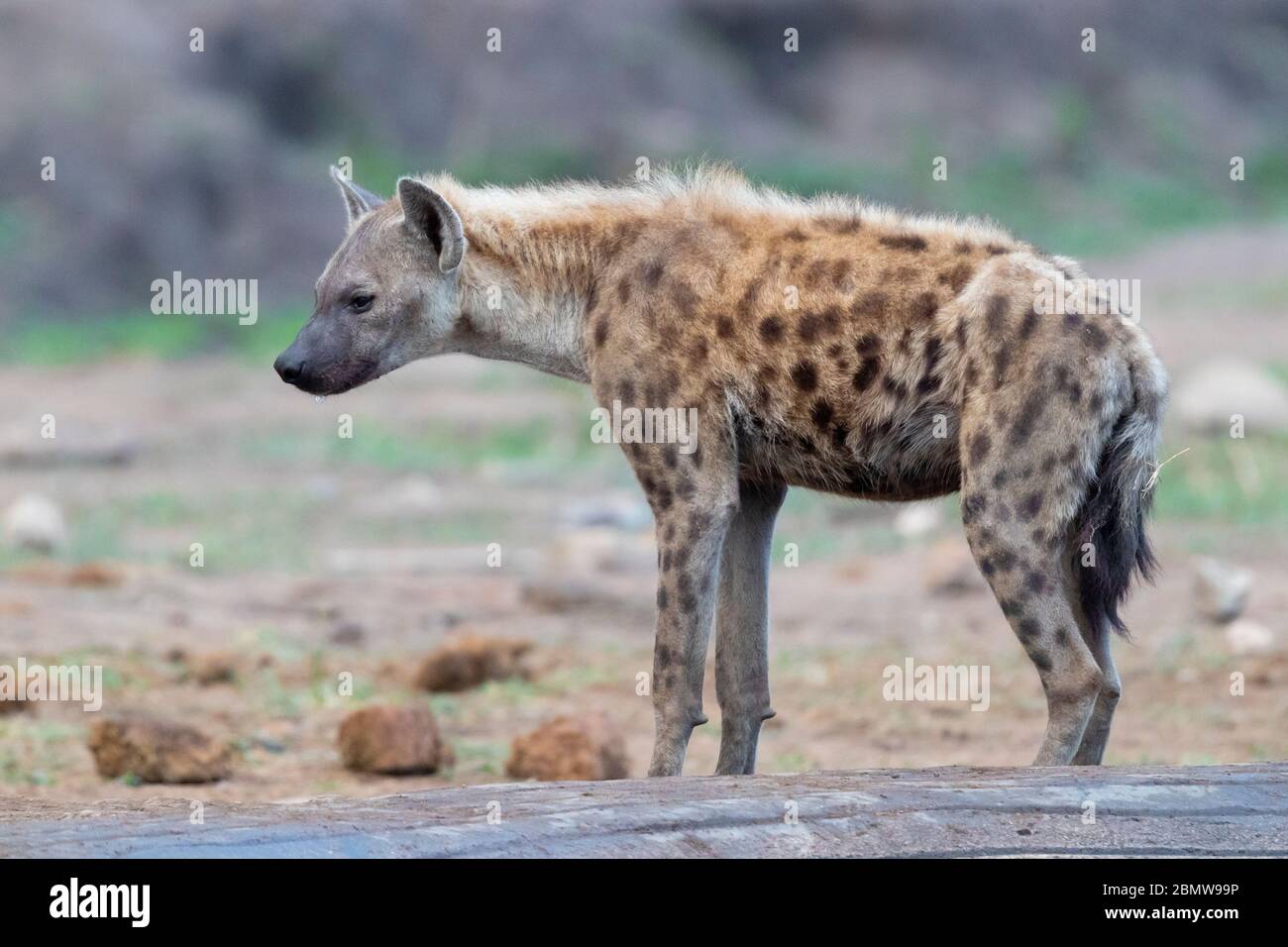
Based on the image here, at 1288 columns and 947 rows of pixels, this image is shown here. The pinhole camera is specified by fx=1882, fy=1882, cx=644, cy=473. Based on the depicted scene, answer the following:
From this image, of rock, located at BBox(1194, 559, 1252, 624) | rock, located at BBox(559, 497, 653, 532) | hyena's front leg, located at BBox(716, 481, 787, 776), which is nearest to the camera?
hyena's front leg, located at BBox(716, 481, 787, 776)

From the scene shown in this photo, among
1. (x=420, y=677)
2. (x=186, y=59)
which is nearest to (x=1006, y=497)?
(x=420, y=677)

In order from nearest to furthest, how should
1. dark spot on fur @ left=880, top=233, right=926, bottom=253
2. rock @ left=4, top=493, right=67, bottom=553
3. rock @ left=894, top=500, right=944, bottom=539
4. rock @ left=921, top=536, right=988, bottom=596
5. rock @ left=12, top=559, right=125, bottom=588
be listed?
dark spot on fur @ left=880, top=233, right=926, bottom=253 → rock @ left=12, top=559, right=125, bottom=588 → rock @ left=921, top=536, right=988, bottom=596 → rock @ left=4, top=493, right=67, bottom=553 → rock @ left=894, top=500, right=944, bottom=539

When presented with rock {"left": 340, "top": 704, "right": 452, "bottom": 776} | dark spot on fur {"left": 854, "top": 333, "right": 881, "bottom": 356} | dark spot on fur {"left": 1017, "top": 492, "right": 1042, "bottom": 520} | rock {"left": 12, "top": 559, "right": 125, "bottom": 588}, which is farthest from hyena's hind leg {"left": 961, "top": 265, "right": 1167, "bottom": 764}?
A: rock {"left": 12, "top": 559, "right": 125, "bottom": 588}

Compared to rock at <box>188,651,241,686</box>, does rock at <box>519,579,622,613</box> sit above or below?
above

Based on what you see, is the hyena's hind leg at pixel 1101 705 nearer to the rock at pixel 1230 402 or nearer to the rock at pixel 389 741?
the rock at pixel 389 741

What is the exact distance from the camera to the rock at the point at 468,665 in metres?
7.29

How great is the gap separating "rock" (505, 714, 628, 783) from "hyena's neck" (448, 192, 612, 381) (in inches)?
45.0

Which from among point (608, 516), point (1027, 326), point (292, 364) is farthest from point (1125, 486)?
point (608, 516)

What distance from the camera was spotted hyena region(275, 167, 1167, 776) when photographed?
14.6 feet

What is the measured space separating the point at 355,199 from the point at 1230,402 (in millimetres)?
7862

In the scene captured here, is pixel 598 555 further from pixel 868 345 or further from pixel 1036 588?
pixel 1036 588

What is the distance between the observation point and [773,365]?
4785mm

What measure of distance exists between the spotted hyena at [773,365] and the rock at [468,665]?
2.23 meters

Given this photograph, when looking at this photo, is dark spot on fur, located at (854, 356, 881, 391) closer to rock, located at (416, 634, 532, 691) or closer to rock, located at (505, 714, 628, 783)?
rock, located at (505, 714, 628, 783)
